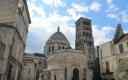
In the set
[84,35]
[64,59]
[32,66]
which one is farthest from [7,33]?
[84,35]

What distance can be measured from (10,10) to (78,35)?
4912 cm

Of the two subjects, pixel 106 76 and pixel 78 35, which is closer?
pixel 106 76

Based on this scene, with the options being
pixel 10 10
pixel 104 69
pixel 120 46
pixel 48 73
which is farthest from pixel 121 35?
pixel 10 10

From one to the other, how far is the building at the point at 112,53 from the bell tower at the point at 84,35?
22176 millimetres

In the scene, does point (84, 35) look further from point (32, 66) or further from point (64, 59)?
point (64, 59)

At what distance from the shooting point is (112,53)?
33.4m

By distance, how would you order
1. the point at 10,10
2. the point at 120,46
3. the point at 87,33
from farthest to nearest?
the point at 87,33
the point at 120,46
the point at 10,10

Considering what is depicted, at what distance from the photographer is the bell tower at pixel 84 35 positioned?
60.5 m

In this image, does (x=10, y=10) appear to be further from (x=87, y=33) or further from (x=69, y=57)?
(x=87, y=33)

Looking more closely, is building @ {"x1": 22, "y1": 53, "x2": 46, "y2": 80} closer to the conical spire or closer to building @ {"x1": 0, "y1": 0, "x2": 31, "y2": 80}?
the conical spire

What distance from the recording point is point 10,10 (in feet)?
62.6

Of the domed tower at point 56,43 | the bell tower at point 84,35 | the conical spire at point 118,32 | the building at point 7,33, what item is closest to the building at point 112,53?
the conical spire at point 118,32

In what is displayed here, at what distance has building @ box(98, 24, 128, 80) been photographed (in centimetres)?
3057

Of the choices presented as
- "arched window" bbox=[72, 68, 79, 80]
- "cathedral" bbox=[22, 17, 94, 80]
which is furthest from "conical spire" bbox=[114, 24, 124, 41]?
"arched window" bbox=[72, 68, 79, 80]
